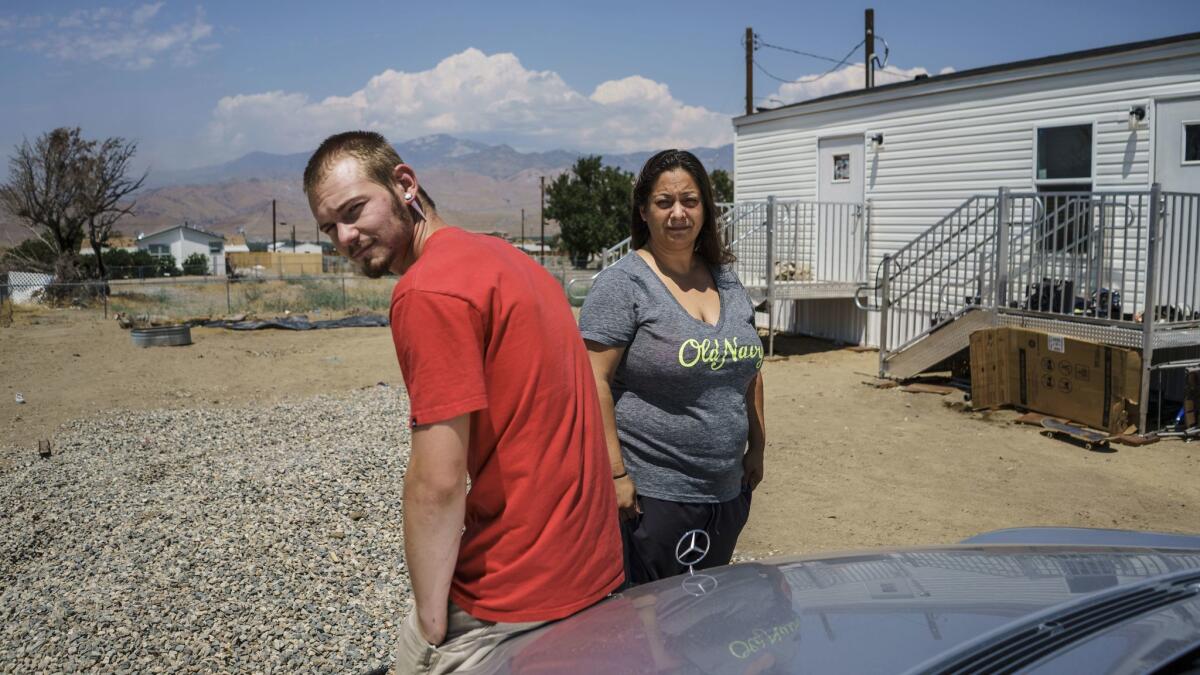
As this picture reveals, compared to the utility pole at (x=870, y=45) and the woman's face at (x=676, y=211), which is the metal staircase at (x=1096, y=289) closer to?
the woman's face at (x=676, y=211)

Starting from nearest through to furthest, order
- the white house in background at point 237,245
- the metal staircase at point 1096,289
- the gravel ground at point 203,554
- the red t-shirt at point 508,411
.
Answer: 1. the red t-shirt at point 508,411
2. the gravel ground at point 203,554
3. the metal staircase at point 1096,289
4. the white house in background at point 237,245

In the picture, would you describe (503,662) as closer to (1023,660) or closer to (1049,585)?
(1023,660)

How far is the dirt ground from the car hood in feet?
10.4

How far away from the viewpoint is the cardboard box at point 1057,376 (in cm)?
766

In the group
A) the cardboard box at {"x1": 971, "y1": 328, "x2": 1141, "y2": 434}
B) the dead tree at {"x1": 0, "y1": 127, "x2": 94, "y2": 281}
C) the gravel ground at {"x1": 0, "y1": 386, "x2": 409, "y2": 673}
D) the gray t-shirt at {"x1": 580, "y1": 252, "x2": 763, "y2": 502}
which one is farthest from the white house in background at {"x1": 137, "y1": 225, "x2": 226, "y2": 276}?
the gray t-shirt at {"x1": 580, "y1": 252, "x2": 763, "y2": 502}

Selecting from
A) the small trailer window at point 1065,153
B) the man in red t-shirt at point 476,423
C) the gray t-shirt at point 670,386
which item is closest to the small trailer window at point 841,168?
the small trailer window at point 1065,153

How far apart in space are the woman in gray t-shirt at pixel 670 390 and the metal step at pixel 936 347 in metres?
7.30

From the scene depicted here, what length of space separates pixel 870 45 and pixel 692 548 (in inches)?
902

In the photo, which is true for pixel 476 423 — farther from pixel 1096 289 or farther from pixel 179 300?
pixel 179 300

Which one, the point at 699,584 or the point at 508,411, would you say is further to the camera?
the point at 699,584

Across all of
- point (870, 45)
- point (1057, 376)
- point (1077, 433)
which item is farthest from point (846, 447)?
point (870, 45)

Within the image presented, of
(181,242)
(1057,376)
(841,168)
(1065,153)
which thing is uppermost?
(841,168)

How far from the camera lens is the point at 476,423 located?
5.26ft

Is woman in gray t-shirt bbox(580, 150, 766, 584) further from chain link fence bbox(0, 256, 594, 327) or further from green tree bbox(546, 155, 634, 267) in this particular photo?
green tree bbox(546, 155, 634, 267)
